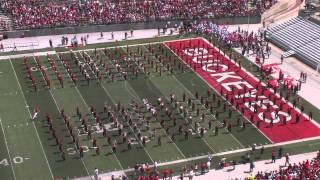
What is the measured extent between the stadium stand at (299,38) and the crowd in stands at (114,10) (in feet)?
18.8

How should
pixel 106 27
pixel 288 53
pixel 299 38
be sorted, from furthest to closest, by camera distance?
pixel 106 27
pixel 299 38
pixel 288 53

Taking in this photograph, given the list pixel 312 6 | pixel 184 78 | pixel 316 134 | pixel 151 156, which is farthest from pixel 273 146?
pixel 312 6

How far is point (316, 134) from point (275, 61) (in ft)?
44.0

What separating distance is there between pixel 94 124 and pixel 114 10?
24707 millimetres

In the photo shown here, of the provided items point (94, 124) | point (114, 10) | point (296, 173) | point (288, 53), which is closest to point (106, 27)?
point (114, 10)

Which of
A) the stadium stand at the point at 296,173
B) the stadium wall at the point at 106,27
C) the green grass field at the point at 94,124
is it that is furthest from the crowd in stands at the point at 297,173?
the stadium wall at the point at 106,27

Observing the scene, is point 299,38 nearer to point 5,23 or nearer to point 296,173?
point 296,173

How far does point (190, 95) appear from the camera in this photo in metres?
43.0

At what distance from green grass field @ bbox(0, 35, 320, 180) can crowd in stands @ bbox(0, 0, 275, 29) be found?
29.9ft

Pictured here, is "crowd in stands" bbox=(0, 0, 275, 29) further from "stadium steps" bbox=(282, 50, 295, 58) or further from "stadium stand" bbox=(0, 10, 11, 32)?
"stadium steps" bbox=(282, 50, 295, 58)

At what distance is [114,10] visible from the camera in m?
60.9

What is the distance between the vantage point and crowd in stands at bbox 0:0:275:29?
2271 inches

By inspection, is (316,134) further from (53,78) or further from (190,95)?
(53,78)

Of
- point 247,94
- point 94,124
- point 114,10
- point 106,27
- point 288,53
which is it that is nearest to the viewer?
point 94,124
